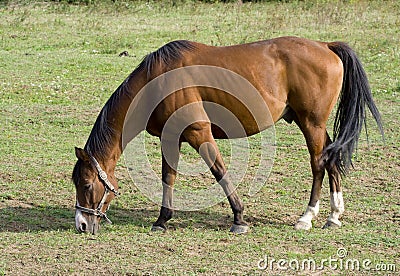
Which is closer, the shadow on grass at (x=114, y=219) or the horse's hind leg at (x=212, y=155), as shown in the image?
the horse's hind leg at (x=212, y=155)

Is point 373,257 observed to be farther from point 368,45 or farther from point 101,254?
point 368,45

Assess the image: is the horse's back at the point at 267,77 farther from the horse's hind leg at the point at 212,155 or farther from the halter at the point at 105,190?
the halter at the point at 105,190

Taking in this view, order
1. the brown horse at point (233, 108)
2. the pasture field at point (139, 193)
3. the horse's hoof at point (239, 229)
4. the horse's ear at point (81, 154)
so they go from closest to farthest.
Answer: the pasture field at point (139, 193)
the horse's ear at point (81, 154)
the brown horse at point (233, 108)
the horse's hoof at point (239, 229)

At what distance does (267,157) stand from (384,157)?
1435mm

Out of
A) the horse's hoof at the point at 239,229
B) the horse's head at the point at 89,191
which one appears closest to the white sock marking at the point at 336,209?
the horse's hoof at the point at 239,229

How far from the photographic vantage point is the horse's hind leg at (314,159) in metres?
6.24

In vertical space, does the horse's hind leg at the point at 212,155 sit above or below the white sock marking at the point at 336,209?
above

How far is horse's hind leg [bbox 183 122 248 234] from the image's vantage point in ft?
19.5

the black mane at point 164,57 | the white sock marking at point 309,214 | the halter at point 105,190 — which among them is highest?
the black mane at point 164,57

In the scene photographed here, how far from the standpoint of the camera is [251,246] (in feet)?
18.5

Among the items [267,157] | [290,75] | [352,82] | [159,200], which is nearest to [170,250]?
[159,200]

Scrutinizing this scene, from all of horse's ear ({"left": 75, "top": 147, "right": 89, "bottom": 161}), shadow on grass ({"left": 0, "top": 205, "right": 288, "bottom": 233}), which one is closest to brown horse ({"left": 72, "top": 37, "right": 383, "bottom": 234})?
horse's ear ({"left": 75, "top": 147, "right": 89, "bottom": 161})

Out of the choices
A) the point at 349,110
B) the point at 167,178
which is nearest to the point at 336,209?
the point at 349,110

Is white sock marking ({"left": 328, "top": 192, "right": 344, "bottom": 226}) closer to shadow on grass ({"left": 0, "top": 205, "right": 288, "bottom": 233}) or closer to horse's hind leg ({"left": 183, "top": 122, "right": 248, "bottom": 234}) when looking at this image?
shadow on grass ({"left": 0, "top": 205, "right": 288, "bottom": 233})
